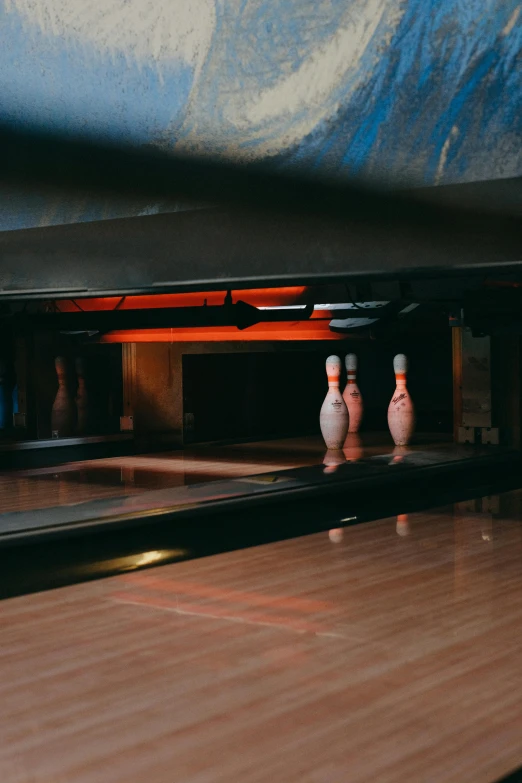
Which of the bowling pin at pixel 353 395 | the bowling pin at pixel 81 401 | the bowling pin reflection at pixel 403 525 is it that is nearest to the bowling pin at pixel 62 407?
the bowling pin at pixel 81 401

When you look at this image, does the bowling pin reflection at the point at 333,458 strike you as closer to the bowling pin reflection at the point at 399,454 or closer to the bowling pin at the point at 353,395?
the bowling pin reflection at the point at 399,454

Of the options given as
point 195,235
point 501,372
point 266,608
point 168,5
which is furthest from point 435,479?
point 168,5

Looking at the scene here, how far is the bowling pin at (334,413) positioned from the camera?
5789 mm

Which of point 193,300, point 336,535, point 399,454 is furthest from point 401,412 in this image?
point 336,535

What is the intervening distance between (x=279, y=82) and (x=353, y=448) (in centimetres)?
399

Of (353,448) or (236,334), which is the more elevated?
(236,334)

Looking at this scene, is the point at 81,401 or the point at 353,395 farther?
the point at 81,401

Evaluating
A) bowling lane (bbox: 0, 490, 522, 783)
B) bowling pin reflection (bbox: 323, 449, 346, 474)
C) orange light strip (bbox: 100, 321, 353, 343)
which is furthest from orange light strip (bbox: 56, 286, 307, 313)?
bowling lane (bbox: 0, 490, 522, 783)

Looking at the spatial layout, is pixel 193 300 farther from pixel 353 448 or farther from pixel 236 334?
pixel 353 448

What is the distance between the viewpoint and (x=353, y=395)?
253 inches

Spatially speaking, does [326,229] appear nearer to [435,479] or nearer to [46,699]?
[46,699]

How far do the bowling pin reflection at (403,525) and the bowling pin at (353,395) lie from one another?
7.11ft

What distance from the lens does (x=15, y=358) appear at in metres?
6.87

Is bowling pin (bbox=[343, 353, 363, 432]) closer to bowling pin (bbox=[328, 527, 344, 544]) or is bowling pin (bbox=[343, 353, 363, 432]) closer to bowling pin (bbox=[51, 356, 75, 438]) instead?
bowling pin (bbox=[51, 356, 75, 438])
